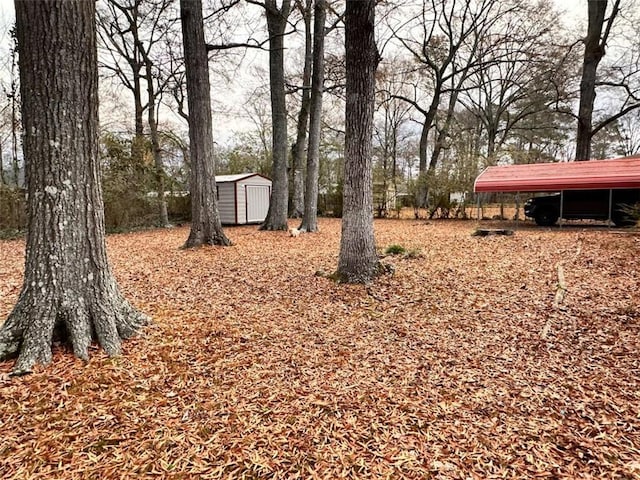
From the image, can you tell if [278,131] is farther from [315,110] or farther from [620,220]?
[620,220]

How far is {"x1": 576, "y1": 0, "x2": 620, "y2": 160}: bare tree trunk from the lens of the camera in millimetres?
10930

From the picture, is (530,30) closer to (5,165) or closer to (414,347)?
(414,347)

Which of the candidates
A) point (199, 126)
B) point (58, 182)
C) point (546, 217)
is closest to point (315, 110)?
point (199, 126)

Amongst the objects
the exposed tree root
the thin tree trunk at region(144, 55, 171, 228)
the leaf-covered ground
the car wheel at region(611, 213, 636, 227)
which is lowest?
the leaf-covered ground

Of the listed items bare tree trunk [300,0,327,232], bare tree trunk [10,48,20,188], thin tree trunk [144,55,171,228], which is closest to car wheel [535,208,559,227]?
bare tree trunk [300,0,327,232]

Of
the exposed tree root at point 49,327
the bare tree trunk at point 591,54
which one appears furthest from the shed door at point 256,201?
the bare tree trunk at point 591,54

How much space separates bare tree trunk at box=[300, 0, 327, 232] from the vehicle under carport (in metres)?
5.89

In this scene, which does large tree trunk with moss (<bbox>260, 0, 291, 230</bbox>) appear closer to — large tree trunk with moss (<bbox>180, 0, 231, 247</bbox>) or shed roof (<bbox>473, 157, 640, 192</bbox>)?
large tree trunk with moss (<bbox>180, 0, 231, 247</bbox>)

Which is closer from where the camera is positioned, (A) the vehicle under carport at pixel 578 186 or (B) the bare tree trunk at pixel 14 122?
(A) the vehicle under carport at pixel 578 186

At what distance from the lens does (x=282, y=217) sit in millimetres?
10562

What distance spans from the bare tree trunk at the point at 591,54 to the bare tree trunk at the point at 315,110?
8807 millimetres

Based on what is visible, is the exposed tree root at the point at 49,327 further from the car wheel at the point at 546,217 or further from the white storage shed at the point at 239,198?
the car wheel at the point at 546,217

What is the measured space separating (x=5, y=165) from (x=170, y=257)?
8581mm

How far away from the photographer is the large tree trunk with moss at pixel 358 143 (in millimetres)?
4117
